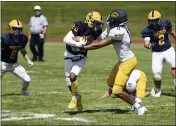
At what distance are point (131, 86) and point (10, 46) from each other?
3561 millimetres

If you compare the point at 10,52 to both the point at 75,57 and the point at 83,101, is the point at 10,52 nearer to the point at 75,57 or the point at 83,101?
the point at 83,101

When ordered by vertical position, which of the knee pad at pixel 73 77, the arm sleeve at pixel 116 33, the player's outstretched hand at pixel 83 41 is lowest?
the knee pad at pixel 73 77

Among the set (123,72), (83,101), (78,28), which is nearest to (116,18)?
(123,72)

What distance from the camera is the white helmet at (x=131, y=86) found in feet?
29.4

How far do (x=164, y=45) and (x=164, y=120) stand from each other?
3129 mm

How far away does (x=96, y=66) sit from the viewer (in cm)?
1966

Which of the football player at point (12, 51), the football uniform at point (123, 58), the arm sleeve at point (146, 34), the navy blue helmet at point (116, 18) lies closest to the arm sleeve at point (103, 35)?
the football uniform at point (123, 58)

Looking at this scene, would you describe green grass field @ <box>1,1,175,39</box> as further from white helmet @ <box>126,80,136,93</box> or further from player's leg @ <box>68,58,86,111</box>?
white helmet @ <box>126,80,136,93</box>

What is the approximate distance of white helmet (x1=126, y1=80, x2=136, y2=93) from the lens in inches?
353

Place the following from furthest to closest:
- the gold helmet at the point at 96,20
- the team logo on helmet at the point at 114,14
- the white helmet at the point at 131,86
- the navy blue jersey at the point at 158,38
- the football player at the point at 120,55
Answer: the navy blue jersey at the point at 158,38, the white helmet at the point at 131,86, the football player at the point at 120,55, the team logo on helmet at the point at 114,14, the gold helmet at the point at 96,20

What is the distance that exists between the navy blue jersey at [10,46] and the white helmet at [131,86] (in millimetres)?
3336

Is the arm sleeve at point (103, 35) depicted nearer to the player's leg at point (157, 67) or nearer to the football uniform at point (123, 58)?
the football uniform at point (123, 58)

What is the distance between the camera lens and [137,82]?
8914 millimetres

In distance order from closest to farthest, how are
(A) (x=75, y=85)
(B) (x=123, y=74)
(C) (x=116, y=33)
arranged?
(C) (x=116, y=33) → (B) (x=123, y=74) → (A) (x=75, y=85)
